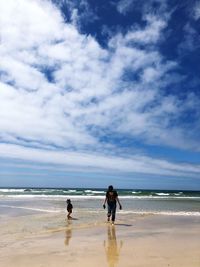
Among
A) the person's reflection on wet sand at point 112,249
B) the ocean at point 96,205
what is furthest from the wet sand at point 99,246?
the ocean at point 96,205

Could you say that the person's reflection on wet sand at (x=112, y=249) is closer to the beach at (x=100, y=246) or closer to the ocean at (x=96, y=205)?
the beach at (x=100, y=246)

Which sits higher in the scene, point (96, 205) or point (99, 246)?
point (96, 205)

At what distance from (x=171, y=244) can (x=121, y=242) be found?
4.47ft

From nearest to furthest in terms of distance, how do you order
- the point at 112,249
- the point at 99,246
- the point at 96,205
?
the point at 112,249 → the point at 99,246 → the point at 96,205

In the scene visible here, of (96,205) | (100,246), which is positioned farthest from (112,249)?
(96,205)

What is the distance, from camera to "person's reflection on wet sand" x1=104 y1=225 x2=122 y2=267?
761cm

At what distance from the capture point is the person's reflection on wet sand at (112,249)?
25.0ft

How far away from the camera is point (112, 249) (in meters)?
8.98

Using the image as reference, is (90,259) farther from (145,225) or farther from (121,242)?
(145,225)

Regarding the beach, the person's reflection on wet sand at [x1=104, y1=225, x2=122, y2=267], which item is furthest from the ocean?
the person's reflection on wet sand at [x1=104, y1=225, x2=122, y2=267]

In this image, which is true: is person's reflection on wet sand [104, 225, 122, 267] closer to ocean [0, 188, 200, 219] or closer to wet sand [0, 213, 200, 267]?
wet sand [0, 213, 200, 267]

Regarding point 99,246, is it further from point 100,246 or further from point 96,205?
point 96,205

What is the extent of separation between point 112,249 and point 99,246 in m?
0.52

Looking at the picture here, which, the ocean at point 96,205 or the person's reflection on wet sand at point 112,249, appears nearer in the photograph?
the person's reflection on wet sand at point 112,249
